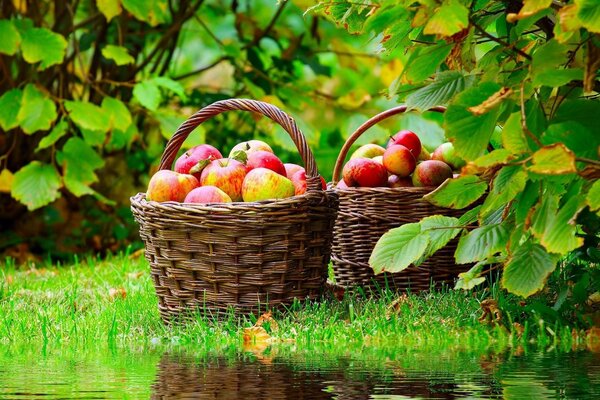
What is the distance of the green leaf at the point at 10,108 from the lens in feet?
14.4

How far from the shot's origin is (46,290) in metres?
3.61

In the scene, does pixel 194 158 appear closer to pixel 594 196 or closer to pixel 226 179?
pixel 226 179

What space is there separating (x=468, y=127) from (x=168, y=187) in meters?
1.27

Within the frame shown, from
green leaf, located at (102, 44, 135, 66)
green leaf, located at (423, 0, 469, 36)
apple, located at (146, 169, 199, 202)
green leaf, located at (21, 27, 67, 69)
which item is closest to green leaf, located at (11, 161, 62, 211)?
green leaf, located at (21, 27, 67, 69)

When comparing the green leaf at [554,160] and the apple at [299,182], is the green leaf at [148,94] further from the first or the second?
the green leaf at [554,160]

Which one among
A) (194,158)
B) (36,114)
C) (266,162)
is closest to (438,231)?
(266,162)

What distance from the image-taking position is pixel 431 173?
3.17 m

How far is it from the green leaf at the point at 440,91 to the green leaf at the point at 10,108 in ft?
9.17

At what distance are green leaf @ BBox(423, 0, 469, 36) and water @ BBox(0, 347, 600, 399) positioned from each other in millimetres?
691

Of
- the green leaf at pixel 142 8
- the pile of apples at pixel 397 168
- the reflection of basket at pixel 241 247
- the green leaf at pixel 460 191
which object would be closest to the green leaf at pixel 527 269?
the green leaf at pixel 460 191

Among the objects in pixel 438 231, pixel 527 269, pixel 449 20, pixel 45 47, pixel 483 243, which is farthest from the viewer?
Answer: pixel 45 47

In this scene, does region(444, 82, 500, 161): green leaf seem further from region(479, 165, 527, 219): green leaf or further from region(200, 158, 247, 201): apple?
region(200, 158, 247, 201): apple

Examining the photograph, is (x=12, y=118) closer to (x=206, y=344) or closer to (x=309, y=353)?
(x=206, y=344)

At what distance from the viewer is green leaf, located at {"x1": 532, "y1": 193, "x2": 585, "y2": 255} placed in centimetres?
185
